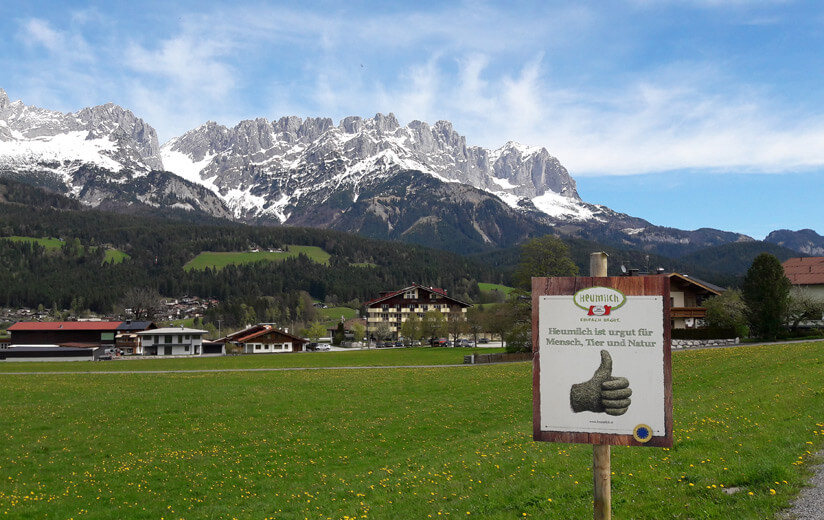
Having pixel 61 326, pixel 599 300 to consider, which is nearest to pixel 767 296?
pixel 599 300

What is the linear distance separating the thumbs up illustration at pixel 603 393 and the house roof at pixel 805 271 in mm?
95552

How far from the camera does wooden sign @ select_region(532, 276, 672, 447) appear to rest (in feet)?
27.1

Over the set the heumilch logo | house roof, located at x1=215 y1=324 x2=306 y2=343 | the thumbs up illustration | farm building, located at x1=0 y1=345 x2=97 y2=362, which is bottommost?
farm building, located at x1=0 y1=345 x2=97 y2=362

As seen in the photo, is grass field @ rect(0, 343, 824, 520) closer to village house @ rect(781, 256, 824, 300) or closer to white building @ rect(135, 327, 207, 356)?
village house @ rect(781, 256, 824, 300)

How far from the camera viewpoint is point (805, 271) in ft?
304

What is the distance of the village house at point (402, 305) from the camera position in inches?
6447

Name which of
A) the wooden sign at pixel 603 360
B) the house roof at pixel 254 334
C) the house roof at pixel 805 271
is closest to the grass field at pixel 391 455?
the wooden sign at pixel 603 360

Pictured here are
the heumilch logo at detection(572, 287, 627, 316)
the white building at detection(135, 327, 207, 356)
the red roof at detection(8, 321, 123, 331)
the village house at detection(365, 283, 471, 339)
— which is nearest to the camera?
the heumilch logo at detection(572, 287, 627, 316)

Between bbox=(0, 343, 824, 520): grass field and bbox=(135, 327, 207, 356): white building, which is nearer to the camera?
bbox=(0, 343, 824, 520): grass field

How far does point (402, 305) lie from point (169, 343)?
62761mm

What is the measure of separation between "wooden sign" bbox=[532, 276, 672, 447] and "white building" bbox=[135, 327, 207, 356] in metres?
138

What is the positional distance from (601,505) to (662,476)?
4762 mm

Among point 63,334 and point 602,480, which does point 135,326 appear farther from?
point 602,480

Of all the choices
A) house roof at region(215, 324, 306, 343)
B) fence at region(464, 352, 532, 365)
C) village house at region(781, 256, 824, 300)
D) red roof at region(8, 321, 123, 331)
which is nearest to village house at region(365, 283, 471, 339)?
house roof at region(215, 324, 306, 343)
